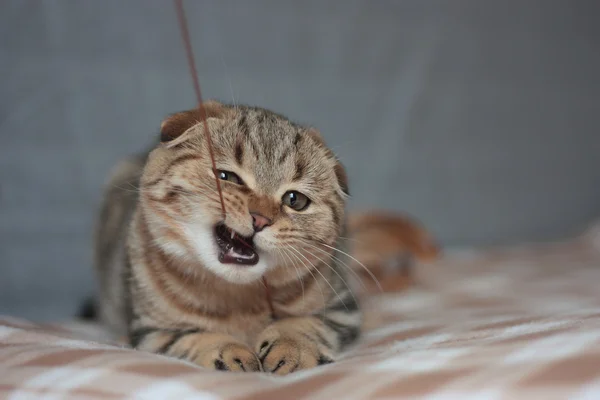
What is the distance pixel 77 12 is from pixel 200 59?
1.15 ft

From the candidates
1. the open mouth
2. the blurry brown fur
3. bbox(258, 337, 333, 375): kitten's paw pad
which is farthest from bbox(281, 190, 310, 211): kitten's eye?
the blurry brown fur

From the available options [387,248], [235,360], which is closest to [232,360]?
[235,360]

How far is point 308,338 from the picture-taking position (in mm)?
924

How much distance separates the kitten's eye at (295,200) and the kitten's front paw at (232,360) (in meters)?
0.23

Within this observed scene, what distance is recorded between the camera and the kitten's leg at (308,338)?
0.85 m

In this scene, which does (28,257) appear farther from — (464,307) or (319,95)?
(464,307)

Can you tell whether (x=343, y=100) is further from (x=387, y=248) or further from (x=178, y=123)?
(x=178, y=123)

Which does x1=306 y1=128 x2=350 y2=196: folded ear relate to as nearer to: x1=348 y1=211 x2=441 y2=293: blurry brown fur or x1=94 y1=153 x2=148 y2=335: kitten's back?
x1=94 y1=153 x2=148 y2=335: kitten's back

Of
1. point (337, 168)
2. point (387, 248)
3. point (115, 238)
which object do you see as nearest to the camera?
point (337, 168)

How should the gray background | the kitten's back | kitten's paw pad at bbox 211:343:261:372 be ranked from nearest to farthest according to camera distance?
1. kitten's paw pad at bbox 211:343:261:372
2. the kitten's back
3. the gray background

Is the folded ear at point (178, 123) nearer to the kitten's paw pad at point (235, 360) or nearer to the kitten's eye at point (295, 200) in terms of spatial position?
the kitten's eye at point (295, 200)

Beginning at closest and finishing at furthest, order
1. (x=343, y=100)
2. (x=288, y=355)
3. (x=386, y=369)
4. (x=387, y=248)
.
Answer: (x=386, y=369)
(x=288, y=355)
(x=387, y=248)
(x=343, y=100)

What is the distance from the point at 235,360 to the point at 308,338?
0.14 meters

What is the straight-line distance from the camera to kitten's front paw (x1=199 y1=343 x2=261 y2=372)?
2.71 feet
